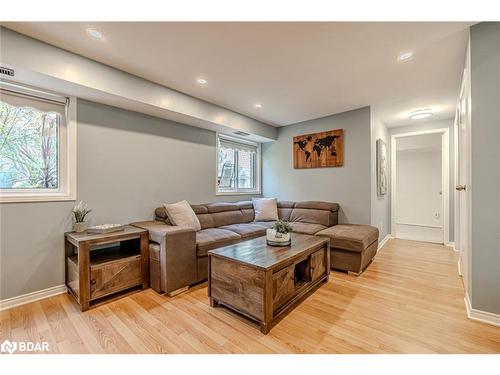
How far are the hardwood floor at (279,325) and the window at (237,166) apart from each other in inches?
90.8

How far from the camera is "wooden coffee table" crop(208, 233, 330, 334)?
5.71 ft

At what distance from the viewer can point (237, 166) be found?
4.70 meters

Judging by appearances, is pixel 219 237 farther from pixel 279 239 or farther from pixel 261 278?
pixel 261 278

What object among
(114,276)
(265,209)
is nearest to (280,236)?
(114,276)

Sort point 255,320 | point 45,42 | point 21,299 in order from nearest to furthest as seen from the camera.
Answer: point 255,320
point 45,42
point 21,299

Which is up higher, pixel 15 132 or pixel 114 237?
pixel 15 132

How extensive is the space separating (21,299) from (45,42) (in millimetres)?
2375

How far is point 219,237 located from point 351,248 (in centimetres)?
169

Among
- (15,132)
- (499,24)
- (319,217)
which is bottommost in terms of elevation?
(319,217)

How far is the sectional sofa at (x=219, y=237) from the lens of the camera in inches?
93.0
